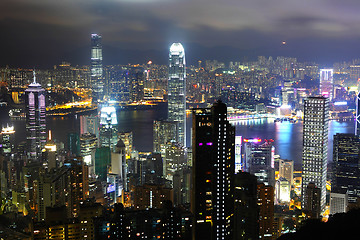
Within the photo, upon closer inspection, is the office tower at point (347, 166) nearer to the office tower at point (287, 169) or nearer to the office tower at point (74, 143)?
the office tower at point (287, 169)

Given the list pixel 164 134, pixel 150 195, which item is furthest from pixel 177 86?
pixel 150 195

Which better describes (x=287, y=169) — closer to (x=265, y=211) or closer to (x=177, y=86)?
(x=265, y=211)

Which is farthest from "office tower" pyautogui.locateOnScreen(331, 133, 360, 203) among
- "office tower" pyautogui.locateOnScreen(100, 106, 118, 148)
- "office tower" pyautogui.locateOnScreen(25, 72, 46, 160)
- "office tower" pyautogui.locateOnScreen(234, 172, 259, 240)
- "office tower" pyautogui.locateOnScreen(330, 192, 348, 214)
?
"office tower" pyautogui.locateOnScreen(25, 72, 46, 160)

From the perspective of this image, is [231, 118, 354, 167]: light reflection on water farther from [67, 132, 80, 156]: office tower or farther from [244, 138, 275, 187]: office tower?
[67, 132, 80, 156]: office tower

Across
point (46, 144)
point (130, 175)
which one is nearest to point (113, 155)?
point (130, 175)

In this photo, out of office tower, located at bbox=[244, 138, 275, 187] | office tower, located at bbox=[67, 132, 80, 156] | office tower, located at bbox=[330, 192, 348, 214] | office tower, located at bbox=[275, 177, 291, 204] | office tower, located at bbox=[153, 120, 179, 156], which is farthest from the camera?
office tower, located at bbox=[153, 120, 179, 156]

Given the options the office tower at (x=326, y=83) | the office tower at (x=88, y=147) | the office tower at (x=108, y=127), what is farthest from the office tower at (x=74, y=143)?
the office tower at (x=326, y=83)
